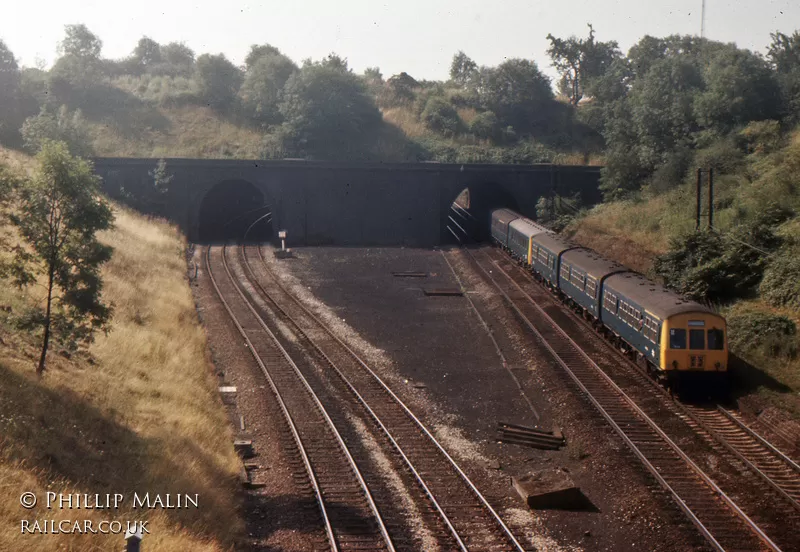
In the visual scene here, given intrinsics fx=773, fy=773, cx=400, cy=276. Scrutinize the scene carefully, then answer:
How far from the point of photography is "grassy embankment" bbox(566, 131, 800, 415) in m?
23.7

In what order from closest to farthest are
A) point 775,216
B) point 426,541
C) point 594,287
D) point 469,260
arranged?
point 426,541, point 594,287, point 775,216, point 469,260

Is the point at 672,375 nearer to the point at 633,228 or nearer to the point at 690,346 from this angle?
the point at 690,346

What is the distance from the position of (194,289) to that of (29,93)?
4657cm

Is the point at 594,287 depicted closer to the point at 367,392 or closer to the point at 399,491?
the point at 367,392

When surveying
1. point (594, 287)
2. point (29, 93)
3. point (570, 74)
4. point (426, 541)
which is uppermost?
point (570, 74)

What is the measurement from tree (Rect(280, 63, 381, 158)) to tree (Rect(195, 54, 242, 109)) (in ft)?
34.8

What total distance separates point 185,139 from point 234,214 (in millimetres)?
16212

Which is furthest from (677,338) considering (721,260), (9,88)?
(9,88)

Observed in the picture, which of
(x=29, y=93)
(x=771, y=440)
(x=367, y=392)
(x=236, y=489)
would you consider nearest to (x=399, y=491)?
(x=236, y=489)

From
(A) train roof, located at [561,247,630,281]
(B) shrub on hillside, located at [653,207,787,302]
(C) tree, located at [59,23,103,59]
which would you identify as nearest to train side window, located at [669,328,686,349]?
(A) train roof, located at [561,247,630,281]

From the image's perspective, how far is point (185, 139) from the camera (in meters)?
75.0

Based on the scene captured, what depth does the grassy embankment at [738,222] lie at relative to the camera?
2366 cm

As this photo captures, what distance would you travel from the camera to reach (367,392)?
2395 cm

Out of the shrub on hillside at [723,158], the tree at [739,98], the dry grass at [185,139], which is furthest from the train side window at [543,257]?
the dry grass at [185,139]
